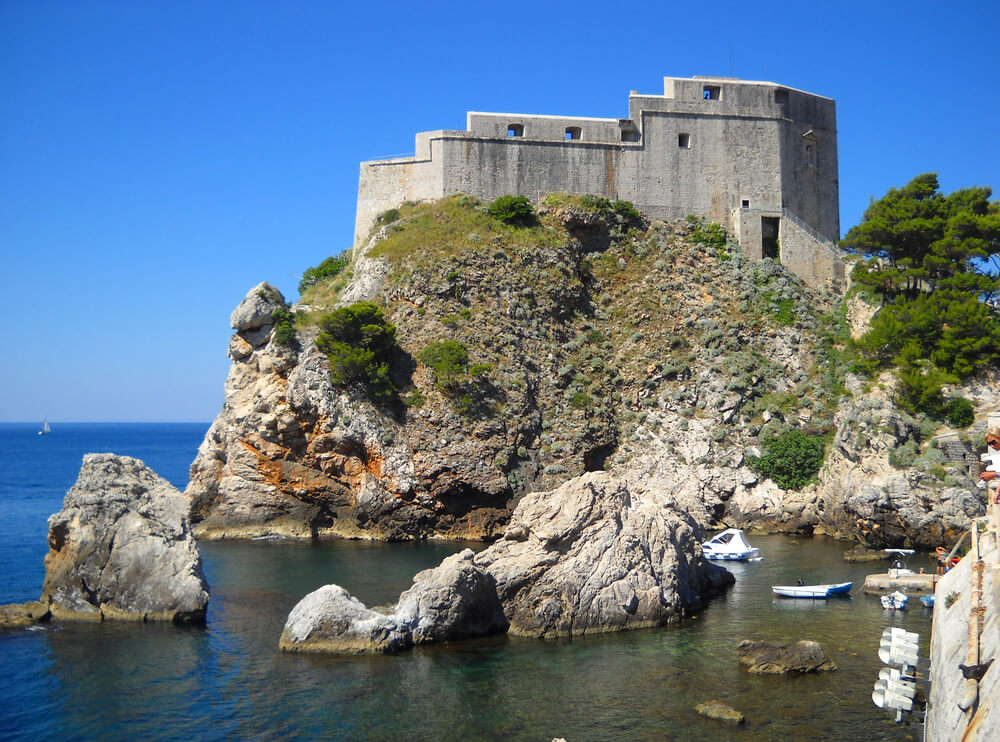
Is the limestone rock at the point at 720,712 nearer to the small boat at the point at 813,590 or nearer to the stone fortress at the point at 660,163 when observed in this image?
the small boat at the point at 813,590

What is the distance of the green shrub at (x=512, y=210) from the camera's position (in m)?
51.2

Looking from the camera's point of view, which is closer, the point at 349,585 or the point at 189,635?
the point at 189,635

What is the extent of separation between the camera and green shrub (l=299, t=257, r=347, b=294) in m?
56.0

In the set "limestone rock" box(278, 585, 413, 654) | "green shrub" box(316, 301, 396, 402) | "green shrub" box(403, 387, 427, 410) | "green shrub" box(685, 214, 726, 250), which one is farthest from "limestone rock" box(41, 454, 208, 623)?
"green shrub" box(685, 214, 726, 250)

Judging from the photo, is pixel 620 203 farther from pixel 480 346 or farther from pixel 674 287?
pixel 480 346

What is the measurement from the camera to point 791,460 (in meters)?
44.4

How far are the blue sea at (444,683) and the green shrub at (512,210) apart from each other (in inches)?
1013

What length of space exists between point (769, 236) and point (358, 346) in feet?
84.2

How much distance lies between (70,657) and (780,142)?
4663cm

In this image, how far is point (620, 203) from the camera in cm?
5334

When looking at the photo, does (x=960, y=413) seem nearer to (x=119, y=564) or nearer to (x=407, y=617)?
(x=407, y=617)

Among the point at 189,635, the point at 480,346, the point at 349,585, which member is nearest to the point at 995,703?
the point at 189,635

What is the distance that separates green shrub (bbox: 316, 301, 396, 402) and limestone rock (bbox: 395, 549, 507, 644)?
62.6 ft

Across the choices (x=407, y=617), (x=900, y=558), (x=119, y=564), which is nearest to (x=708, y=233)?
(x=900, y=558)
